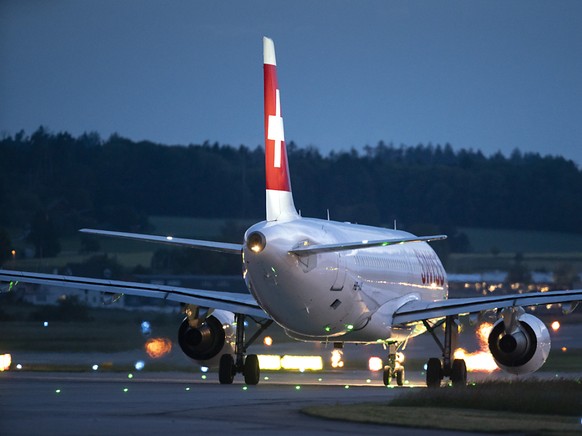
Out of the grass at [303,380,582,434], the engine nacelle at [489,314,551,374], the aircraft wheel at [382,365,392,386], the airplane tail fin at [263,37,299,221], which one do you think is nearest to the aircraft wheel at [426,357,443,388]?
the aircraft wheel at [382,365,392,386]

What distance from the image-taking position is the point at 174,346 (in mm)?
41906

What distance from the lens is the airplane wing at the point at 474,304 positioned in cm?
3139

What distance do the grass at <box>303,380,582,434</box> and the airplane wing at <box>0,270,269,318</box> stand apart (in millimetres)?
8641

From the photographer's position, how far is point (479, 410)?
21.6 meters

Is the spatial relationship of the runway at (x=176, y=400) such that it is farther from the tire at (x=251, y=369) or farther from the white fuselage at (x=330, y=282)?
the white fuselage at (x=330, y=282)

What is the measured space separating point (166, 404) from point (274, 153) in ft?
34.6

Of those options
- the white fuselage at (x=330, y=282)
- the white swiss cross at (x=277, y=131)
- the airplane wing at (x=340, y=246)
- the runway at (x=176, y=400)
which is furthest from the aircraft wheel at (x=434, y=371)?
the white swiss cross at (x=277, y=131)

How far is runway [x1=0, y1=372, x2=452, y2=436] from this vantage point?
18078 millimetres

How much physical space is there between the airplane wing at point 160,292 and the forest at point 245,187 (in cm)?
3051

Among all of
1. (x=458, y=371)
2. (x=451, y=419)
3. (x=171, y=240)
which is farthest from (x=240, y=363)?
(x=451, y=419)

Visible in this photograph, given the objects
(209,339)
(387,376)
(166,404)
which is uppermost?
(209,339)

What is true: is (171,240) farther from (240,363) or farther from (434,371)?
(434,371)

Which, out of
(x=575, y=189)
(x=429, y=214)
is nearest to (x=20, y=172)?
(x=429, y=214)

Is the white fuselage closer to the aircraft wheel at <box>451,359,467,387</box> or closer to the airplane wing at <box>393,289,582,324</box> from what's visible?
the airplane wing at <box>393,289,582,324</box>
